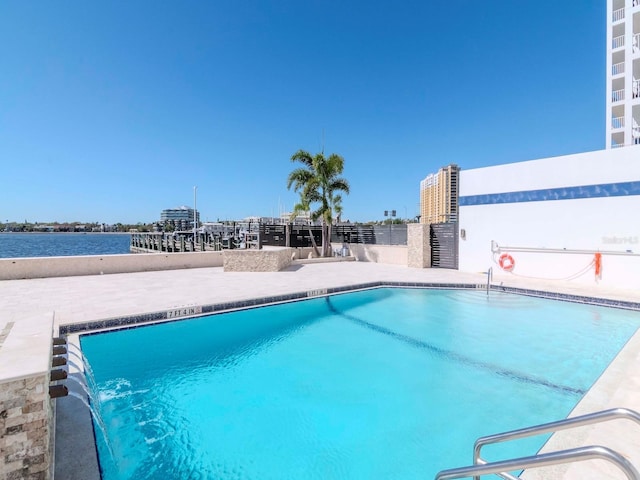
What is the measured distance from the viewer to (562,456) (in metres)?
1.18

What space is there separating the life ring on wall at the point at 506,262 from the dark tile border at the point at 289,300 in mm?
2189

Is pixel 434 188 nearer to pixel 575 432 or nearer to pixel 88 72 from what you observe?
pixel 88 72

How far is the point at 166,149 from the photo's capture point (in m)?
25.9

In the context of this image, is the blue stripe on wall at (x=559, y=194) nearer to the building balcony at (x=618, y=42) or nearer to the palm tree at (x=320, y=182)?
the palm tree at (x=320, y=182)

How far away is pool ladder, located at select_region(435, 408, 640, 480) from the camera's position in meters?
1.15

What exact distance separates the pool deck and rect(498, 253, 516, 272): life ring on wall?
35 centimetres

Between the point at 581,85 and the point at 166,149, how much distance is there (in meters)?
27.6

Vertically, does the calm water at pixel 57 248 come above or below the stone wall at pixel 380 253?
below

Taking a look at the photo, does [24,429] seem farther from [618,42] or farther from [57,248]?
[57,248]

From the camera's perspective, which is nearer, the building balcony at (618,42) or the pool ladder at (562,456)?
the pool ladder at (562,456)

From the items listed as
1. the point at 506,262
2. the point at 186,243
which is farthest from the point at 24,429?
the point at 186,243

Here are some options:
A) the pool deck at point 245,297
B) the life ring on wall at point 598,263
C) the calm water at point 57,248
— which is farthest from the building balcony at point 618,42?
the calm water at point 57,248

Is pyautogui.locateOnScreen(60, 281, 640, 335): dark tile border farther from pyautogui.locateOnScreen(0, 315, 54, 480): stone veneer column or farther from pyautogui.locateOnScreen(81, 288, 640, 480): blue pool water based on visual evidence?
pyautogui.locateOnScreen(0, 315, 54, 480): stone veneer column

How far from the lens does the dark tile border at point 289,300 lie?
238 inches
